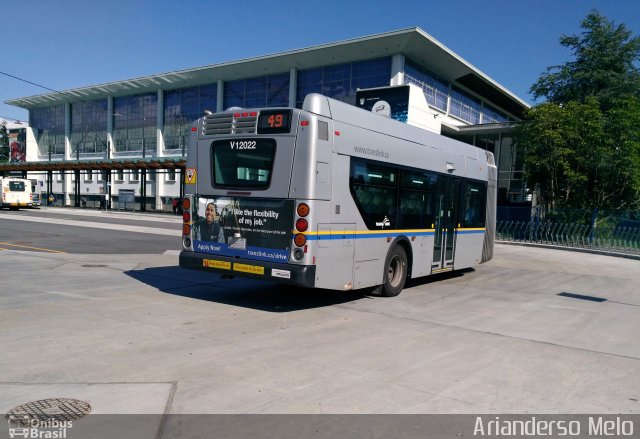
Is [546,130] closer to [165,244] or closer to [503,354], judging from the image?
[165,244]

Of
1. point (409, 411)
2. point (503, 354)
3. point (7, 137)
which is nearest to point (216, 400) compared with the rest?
point (409, 411)

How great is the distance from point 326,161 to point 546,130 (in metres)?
22.1

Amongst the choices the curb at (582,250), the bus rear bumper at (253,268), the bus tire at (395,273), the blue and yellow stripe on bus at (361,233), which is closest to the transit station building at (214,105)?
the curb at (582,250)

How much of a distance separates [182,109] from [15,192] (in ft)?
67.1

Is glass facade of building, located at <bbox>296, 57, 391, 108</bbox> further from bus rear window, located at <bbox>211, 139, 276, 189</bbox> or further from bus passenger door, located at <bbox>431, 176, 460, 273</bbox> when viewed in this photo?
bus rear window, located at <bbox>211, 139, 276, 189</bbox>

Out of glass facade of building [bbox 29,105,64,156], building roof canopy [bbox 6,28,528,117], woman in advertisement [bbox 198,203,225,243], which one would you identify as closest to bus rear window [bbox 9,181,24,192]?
building roof canopy [bbox 6,28,528,117]

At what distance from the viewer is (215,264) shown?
27.2ft

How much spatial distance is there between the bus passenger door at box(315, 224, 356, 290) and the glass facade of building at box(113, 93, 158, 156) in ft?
180

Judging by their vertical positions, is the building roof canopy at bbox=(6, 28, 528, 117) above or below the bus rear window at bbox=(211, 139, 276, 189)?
above

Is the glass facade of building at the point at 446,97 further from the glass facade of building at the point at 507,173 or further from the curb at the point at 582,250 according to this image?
the curb at the point at 582,250

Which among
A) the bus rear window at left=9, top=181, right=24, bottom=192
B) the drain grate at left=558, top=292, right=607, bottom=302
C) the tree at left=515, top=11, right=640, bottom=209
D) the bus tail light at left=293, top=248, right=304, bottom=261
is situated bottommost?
the drain grate at left=558, top=292, right=607, bottom=302

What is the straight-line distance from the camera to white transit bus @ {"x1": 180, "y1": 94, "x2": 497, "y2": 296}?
757 centimetres

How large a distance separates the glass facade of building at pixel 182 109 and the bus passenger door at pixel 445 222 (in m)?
44.5

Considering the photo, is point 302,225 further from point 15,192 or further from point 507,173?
point 15,192
